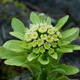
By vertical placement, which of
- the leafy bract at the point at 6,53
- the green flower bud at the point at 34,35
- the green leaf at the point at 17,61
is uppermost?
the green flower bud at the point at 34,35

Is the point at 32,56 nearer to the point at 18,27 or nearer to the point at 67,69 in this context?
the point at 67,69

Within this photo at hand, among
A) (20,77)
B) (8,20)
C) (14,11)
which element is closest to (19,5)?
(14,11)

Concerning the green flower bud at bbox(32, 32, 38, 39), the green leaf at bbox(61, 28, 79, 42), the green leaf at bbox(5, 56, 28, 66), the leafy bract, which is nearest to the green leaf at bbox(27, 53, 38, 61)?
the green leaf at bbox(5, 56, 28, 66)

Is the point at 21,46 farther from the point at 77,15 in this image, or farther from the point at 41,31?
the point at 77,15

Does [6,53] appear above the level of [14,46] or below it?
below

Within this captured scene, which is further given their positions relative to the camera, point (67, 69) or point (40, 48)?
point (67, 69)

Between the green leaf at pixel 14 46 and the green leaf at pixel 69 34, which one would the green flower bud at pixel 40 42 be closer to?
the green leaf at pixel 14 46

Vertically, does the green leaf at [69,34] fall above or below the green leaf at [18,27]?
below

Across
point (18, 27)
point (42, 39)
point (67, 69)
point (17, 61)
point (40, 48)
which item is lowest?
point (67, 69)

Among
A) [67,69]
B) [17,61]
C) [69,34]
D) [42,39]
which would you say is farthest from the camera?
[69,34]

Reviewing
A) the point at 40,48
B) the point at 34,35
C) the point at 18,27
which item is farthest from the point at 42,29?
the point at 18,27

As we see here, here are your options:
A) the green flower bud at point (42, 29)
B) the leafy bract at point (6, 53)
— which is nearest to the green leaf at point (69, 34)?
the green flower bud at point (42, 29)

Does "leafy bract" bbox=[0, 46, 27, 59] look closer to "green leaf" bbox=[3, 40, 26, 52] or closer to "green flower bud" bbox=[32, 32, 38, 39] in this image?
"green leaf" bbox=[3, 40, 26, 52]
